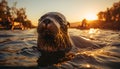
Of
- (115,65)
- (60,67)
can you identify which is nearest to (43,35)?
(60,67)

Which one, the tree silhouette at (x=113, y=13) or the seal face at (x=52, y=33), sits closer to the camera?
the seal face at (x=52, y=33)

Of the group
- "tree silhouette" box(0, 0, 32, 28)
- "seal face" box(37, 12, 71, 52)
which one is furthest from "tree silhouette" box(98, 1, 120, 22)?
"seal face" box(37, 12, 71, 52)

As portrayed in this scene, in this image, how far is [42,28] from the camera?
455 centimetres

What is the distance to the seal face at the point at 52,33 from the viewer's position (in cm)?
455

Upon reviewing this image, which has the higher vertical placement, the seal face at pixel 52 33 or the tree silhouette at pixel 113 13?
the tree silhouette at pixel 113 13

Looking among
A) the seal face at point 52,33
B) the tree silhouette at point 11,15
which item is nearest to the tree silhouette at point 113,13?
the tree silhouette at point 11,15

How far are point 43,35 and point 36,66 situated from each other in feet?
2.95

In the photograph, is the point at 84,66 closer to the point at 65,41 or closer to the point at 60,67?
the point at 60,67

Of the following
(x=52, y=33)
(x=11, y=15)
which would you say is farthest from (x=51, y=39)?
(x=11, y=15)

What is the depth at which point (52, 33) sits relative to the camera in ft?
15.4

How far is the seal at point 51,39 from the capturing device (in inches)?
179

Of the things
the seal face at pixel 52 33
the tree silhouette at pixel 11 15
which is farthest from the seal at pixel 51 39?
the tree silhouette at pixel 11 15

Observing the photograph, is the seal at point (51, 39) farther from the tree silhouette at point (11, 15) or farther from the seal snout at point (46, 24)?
the tree silhouette at point (11, 15)

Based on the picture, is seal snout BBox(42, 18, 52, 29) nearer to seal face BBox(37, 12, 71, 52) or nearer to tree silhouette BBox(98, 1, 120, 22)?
seal face BBox(37, 12, 71, 52)
